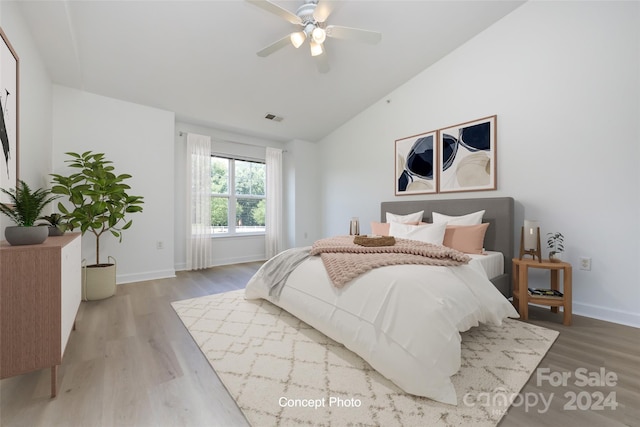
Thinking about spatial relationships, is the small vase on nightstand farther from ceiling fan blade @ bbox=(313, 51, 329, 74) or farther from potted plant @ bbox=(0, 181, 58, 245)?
potted plant @ bbox=(0, 181, 58, 245)

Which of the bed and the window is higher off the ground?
the window

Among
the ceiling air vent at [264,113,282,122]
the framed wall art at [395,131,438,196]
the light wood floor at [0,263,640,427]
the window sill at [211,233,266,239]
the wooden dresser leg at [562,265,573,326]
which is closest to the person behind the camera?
the light wood floor at [0,263,640,427]

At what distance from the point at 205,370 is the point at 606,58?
4119 mm

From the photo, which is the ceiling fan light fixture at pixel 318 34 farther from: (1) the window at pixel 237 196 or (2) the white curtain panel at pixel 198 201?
(1) the window at pixel 237 196

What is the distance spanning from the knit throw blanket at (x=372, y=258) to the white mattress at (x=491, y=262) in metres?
0.79

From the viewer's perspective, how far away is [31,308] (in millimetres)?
1281

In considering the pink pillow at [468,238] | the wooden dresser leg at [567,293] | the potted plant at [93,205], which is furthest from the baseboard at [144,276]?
the wooden dresser leg at [567,293]

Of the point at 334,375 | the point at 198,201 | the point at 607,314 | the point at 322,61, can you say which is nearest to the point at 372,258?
the point at 334,375

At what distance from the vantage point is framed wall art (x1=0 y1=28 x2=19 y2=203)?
5.40ft

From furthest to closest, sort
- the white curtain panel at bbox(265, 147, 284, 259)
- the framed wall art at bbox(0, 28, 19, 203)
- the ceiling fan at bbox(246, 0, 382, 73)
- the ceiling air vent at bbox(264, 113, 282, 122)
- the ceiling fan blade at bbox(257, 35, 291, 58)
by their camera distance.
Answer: the white curtain panel at bbox(265, 147, 284, 259) < the ceiling air vent at bbox(264, 113, 282, 122) < the ceiling fan blade at bbox(257, 35, 291, 58) < the ceiling fan at bbox(246, 0, 382, 73) < the framed wall art at bbox(0, 28, 19, 203)

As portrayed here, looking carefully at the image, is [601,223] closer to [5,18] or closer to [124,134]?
[5,18]

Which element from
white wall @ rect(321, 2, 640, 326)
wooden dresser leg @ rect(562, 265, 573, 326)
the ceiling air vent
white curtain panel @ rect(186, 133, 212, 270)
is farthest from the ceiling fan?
wooden dresser leg @ rect(562, 265, 573, 326)

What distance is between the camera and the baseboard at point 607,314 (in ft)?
7.16

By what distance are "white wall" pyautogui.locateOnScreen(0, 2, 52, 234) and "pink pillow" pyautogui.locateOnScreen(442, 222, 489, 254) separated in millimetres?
3784
